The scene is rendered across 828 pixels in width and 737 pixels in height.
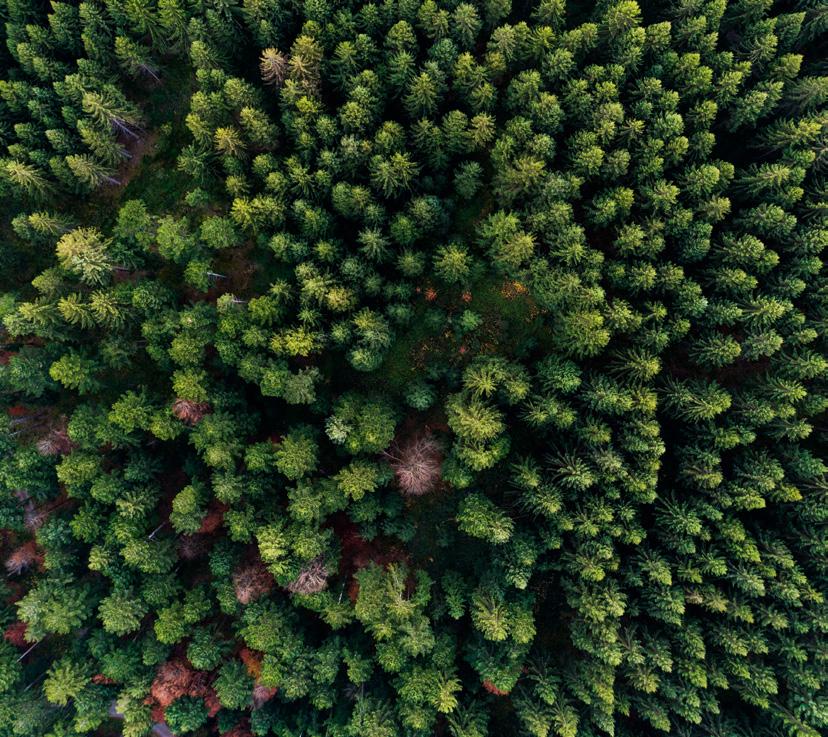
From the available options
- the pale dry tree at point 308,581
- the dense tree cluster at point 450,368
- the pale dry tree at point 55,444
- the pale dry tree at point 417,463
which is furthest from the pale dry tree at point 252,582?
the pale dry tree at point 55,444

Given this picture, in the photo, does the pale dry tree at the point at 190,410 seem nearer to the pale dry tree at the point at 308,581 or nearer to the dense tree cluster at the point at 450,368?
the dense tree cluster at the point at 450,368

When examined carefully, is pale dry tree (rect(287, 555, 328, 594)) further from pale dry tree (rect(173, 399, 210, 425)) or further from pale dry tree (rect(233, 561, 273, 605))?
pale dry tree (rect(173, 399, 210, 425))

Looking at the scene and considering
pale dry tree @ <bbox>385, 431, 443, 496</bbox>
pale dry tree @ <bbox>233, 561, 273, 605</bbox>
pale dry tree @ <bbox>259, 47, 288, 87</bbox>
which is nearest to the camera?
pale dry tree @ <bbox>259, 47, 288, 87</bbox>

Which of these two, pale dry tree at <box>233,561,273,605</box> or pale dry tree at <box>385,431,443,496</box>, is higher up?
pale dry tree at <box>385,431,443,496</box>

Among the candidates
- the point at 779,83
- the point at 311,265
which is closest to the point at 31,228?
the point at 311,265

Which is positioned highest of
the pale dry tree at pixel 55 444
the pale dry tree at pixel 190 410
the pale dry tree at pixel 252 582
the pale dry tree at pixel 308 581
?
the pale dry tree at pixel 190 410

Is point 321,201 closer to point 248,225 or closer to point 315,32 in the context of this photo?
point 248,225

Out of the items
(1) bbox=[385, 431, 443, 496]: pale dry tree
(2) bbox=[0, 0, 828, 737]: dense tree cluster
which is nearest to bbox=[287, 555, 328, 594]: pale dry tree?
(2) bbox=[0, 0, 828, 737]: dense tree cluster
